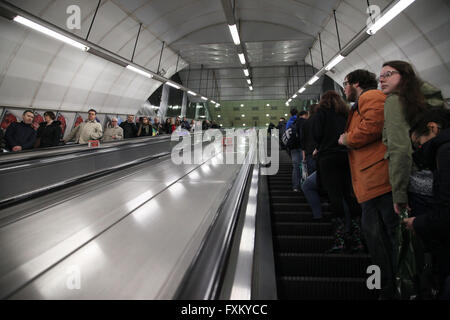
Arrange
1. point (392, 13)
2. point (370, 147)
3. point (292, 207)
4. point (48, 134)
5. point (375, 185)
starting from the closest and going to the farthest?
point (375, 185)
point (370, 147)
point (292, 207)
point (48, 134)
point (392, 13)

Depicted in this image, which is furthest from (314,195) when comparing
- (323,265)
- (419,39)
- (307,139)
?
(419,39)

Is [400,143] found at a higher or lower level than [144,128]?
lower

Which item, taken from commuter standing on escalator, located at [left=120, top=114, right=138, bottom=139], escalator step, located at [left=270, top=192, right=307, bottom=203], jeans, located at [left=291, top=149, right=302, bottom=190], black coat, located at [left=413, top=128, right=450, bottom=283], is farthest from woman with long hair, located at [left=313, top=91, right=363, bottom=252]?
commuter standing on escalator, located at [left=120, top=114, right=138, bottom=139]

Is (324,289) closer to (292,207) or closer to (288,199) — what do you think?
(292,207)

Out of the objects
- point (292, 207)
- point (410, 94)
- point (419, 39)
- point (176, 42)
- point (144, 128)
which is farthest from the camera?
point (176, 42)

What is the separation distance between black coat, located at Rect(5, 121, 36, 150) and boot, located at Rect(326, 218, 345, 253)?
18.9 feet

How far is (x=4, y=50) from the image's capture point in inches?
288

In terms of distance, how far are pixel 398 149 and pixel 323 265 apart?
1.36 m

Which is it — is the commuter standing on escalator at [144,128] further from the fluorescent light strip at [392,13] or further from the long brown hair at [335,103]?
the fluorescent light strip at [392,13]

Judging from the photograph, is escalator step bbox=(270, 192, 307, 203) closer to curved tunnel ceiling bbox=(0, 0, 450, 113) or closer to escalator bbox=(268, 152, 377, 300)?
escalator bbox=(268, 152, 377, 300)

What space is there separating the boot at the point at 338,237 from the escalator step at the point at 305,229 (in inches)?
14.5

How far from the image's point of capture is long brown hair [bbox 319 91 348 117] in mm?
2414

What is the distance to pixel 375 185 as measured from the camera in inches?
65.5

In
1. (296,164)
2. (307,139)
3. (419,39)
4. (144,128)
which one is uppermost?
(419,39)
